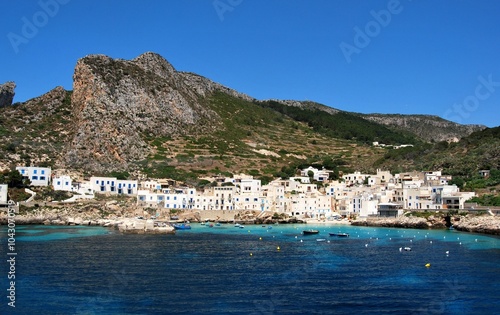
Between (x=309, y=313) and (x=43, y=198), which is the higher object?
(x=43, y=198)

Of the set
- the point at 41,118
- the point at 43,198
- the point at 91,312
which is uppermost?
the point at 41,118

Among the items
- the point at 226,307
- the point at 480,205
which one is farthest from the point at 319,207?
the point at 226,307

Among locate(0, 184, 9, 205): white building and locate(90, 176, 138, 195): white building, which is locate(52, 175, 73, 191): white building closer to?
locate(90, 176, 138, 195): white building

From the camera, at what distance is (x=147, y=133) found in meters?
127

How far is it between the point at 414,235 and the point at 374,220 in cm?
1857

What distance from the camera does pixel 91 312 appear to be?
22.8 metres

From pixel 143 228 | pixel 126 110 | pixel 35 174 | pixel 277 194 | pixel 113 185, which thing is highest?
pixel 126 110

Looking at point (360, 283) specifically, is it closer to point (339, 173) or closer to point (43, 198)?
point (43, 198)

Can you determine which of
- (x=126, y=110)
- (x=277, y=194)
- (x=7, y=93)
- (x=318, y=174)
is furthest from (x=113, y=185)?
(x=7, y=93)

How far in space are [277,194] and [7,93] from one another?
82.5 metres

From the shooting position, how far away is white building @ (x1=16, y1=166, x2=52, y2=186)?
84.9m

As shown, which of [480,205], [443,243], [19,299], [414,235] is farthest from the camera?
[480,205]

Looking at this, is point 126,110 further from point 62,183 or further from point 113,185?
point 62,183

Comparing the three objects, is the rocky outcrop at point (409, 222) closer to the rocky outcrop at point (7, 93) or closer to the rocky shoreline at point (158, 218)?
the rocky shoreline at point (158, 218)
